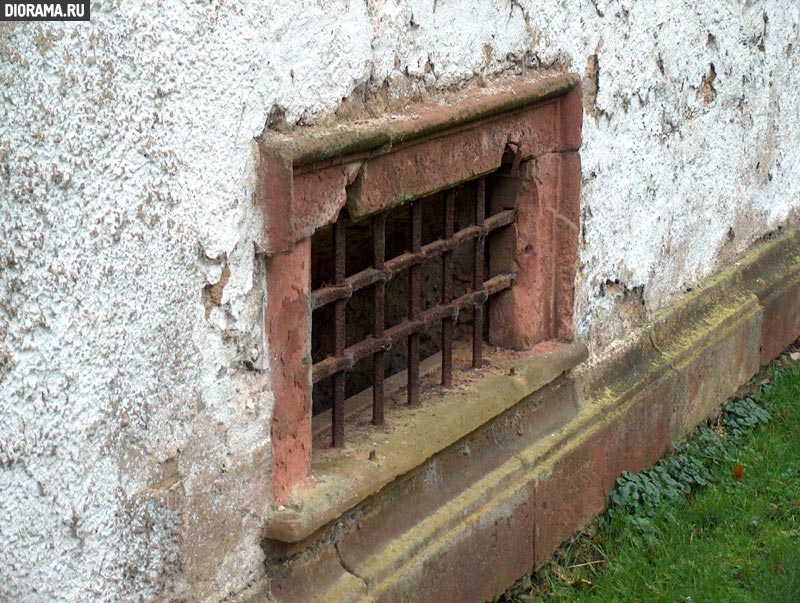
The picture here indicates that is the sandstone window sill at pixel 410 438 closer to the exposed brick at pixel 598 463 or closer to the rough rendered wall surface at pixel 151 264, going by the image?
the rough rendered wall surface at pixel 151 264

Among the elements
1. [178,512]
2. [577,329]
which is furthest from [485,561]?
[178,512]

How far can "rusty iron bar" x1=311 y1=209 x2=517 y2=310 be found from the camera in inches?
119

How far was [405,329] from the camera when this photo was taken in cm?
340

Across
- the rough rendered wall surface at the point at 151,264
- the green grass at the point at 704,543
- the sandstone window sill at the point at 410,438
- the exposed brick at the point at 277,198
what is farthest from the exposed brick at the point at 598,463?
the exposed brick at the point at 277,198

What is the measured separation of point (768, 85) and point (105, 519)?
408cm

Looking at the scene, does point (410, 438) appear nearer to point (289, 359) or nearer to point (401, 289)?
point (289, 359)

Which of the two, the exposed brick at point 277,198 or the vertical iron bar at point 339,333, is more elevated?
the exposed brick at point 277,198

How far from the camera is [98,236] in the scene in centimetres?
228

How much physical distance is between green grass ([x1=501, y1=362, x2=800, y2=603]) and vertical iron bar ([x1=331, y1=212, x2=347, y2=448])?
0.96 meters

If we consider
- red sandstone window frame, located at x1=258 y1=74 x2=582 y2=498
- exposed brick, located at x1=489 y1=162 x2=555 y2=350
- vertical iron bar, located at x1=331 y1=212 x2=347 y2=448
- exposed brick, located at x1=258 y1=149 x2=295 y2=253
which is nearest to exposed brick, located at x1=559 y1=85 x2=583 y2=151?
red sandstone window frame, located at x1=258 y1=74 x2=582 y2=498

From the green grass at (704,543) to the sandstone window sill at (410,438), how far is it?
2.12 feet

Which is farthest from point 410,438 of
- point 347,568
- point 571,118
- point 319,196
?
point 571,118

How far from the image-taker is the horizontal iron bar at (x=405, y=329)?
310 centimetres

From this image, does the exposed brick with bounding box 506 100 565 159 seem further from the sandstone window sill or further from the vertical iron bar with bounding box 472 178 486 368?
the sandstone window sill
